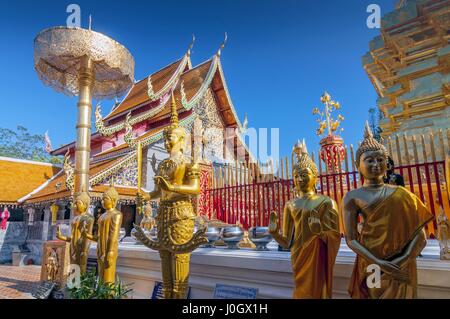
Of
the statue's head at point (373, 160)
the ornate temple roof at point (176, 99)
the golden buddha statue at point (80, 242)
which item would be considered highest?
the ornate temple roof at point (176, 99)

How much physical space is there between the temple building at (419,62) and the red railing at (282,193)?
44.9 inches

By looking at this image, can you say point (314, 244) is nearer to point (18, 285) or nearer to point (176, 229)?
point (176, 229)

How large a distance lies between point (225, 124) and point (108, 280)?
12.6 m

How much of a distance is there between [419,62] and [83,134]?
253 inches

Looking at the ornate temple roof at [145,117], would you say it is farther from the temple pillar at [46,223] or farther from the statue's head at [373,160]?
the statue's head at [373,160]

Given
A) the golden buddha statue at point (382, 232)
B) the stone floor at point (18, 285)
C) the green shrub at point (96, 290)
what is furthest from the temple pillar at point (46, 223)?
the golden buddha statue at point (382, 232)

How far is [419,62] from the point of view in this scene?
5148 mm

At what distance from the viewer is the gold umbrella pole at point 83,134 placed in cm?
633

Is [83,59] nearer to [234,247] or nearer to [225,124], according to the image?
[234,247]

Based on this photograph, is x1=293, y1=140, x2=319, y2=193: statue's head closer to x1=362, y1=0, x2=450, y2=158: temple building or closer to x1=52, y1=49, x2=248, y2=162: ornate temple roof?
x1=362, y1=0, x2=450, y2=158: temple building

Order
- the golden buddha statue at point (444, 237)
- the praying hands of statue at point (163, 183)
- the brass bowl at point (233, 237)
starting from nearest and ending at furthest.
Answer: the golden buddha statue at point (444, 237) → the praying hands of statue at point (163, 183) → the brass bowl at point (233, 237)

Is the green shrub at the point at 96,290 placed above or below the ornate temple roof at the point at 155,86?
below

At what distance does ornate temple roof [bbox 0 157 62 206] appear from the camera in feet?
40.0

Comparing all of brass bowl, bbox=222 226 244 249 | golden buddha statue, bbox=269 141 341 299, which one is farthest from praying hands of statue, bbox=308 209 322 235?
brass bowl, bbox=222 226 244 249
